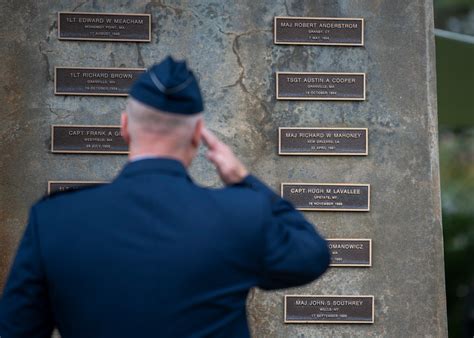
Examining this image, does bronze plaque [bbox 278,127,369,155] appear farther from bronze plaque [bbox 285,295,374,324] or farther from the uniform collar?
the uniform collar

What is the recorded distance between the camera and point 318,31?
21.5 feet

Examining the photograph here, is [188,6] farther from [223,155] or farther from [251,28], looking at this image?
[223,155]

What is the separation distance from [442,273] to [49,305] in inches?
155

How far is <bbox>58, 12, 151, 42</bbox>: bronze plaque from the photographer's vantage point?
6387 millimetres

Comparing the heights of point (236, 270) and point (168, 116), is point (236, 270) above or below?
below

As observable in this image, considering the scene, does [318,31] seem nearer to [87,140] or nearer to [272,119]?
[272,119]

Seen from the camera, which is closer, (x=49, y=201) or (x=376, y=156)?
(x=49, y=201)

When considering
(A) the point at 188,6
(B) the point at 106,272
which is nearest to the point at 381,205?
(A) the point at 188,6

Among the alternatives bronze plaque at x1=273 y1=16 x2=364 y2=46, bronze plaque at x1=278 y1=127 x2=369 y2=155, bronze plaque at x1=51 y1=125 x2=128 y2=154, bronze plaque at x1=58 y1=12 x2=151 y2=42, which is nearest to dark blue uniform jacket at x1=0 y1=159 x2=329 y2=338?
bronze plaque at x1=51 y1=125 x2=128 y2=154

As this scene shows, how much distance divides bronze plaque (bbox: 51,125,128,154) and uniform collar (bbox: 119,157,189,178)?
3177 mm

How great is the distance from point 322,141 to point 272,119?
1.29 ft

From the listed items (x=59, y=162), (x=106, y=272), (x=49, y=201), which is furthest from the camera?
(x=59, y=162)

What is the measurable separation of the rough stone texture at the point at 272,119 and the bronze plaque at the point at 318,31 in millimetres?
52

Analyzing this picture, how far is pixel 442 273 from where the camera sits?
21.2 ft
